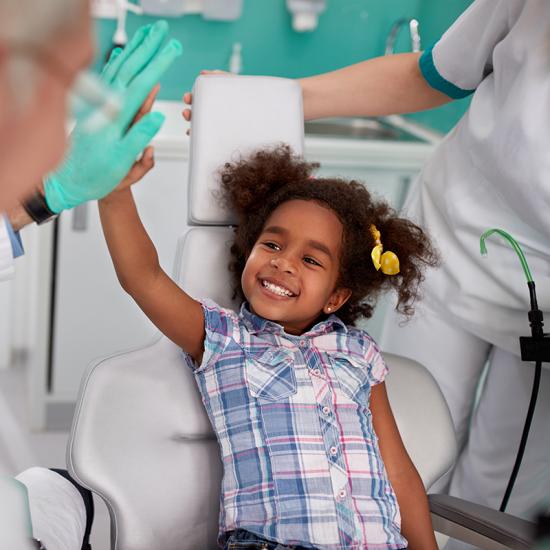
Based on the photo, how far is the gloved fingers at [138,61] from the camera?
3.18 ft

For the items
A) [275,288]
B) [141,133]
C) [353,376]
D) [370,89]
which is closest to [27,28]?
[141,133]

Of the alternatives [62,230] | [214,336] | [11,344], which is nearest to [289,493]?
[214,336]

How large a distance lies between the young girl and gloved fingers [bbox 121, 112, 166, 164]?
0.82 ft

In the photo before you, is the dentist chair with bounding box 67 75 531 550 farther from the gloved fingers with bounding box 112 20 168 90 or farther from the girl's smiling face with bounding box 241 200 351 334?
the gloved fingers with bounding box 112 20 168 90

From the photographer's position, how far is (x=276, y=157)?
150 centimetres

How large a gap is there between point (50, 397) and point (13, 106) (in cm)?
209

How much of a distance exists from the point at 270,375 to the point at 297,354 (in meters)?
0.07

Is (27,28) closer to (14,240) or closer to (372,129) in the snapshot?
(14,240)

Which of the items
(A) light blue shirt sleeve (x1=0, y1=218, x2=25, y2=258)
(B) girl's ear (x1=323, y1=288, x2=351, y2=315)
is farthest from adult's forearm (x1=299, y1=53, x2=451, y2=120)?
(A) light blue shirt sleeve (x1=0, y1=218, x2=25, y2=258)

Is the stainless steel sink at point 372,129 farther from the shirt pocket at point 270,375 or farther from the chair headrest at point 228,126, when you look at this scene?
the shirt pocket at point 270,375

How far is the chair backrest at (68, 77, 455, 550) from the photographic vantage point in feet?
4.15

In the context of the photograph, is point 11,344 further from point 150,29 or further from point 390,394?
point 150,29

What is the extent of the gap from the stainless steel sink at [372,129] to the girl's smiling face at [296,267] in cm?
140

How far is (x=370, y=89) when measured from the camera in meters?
1.61
